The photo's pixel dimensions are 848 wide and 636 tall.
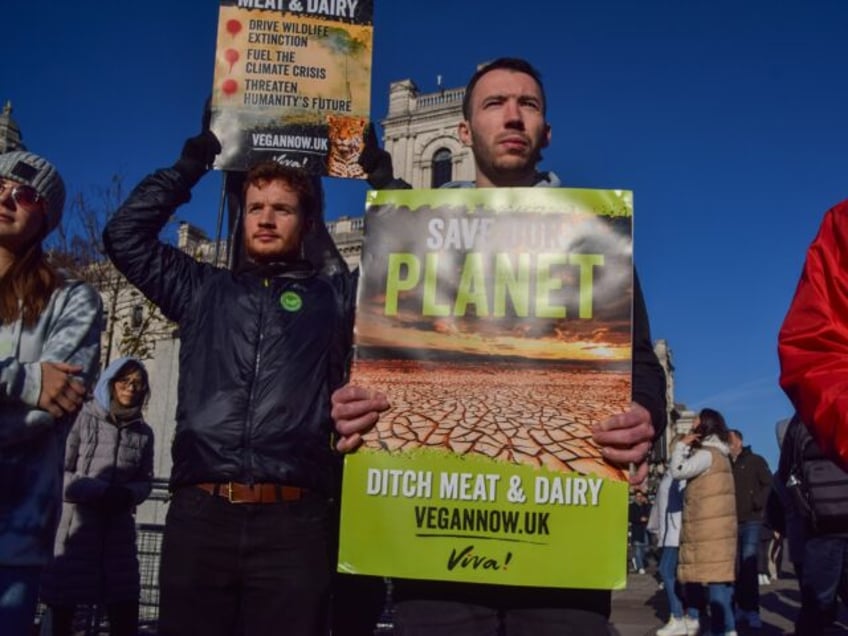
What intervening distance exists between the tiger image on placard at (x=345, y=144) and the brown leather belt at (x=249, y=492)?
6.34 feet

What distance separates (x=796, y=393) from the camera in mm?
1844

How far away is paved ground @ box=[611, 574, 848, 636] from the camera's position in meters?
8.92

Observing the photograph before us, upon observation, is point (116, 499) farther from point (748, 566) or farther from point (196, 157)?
point (748, 566)

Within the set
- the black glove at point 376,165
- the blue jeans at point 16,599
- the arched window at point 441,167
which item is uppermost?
the arched window at point 441,167

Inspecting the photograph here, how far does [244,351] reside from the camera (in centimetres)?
271

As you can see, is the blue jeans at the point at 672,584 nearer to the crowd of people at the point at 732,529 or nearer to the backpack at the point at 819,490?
the crowd of people at the point at 732,529

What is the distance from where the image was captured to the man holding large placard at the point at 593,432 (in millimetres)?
2146

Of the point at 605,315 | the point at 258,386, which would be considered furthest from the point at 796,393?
the point at 258,386

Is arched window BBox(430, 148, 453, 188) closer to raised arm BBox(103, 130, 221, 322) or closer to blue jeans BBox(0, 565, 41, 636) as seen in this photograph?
raised arm BBox(103, 130, 221, 322)

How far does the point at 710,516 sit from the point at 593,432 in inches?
236

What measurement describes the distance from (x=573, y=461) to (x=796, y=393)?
551 mm

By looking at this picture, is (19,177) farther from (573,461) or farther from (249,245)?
(573,461)

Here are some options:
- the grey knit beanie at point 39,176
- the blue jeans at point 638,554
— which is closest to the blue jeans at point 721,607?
the grey knit beanie at point 39,176

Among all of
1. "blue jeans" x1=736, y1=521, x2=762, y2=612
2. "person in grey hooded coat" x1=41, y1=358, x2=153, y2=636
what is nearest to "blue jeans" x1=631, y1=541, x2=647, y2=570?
"blue jeans" x1=736, y1=521, x2=762, y2=612
